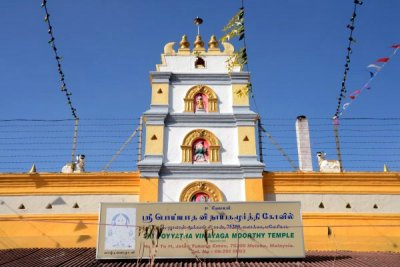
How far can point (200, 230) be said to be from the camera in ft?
35.7

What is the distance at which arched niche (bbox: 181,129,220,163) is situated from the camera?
44.0 ft

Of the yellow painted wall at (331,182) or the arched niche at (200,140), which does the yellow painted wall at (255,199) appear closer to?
the yellow painted wall at (331,182)

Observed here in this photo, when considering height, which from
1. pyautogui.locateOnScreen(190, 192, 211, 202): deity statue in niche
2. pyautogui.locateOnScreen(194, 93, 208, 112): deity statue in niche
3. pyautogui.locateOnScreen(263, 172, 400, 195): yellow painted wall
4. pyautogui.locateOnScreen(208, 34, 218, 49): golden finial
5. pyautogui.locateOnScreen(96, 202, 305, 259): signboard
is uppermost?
pyautogui.locateOnScreen(208, 34, 218, 49): golden finial

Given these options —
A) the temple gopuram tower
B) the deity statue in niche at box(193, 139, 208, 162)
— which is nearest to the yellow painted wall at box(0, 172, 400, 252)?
the temple gopuram tower

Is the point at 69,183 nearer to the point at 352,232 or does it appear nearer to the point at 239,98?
the point at 239,98

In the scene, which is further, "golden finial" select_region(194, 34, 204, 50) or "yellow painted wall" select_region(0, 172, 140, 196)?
"golden finial" select_region(194, 34, 204, 50)

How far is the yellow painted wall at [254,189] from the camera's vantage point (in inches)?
503

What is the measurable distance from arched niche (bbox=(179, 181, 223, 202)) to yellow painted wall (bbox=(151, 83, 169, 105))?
308cm

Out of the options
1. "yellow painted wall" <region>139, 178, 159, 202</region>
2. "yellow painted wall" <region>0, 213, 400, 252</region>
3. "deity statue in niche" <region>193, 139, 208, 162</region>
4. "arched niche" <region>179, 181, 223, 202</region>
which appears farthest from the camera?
"deity statue in niche" <region>193, 139, 208, 162</region>

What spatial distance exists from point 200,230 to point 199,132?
3.86 meters

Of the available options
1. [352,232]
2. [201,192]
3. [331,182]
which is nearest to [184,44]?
[201,192]

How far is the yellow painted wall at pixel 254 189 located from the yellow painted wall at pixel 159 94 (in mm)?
3921

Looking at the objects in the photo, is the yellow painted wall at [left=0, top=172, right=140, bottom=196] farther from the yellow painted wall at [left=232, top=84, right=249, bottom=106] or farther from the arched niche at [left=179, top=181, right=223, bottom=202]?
the yellow painted wall at [left=232, top=84, right=249, bottom=106]

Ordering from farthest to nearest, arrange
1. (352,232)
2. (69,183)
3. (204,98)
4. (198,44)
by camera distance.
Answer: (198,44), (204,98), (69,183), (352,232)
